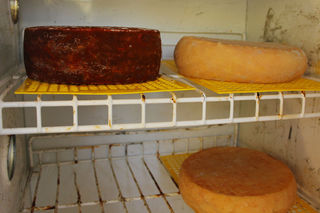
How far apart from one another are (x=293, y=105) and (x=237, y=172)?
0.87 ft

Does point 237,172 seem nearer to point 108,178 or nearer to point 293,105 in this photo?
point 293,105

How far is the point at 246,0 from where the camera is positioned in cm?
108

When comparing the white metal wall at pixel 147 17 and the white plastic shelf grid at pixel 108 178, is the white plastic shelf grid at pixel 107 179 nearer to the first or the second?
the white plastic shelf grid at pixel 108 178

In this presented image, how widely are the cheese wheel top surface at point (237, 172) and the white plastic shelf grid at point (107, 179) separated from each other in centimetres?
12

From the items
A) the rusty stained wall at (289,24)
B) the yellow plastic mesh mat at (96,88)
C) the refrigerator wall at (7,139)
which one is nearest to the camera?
the yellow plastic mesh mat at (96,88)

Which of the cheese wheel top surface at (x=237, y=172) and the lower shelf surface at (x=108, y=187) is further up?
the cheese wheel top surface at (x=237, y=172)

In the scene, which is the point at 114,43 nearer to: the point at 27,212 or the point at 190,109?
the point at 27,212

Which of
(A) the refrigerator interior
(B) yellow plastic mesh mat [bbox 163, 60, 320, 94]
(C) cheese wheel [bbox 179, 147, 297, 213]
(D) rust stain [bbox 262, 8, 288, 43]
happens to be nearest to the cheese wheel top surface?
(C) cheese wheel [bbox 179, 147, 297, 213]

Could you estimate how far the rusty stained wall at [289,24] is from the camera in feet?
2.58

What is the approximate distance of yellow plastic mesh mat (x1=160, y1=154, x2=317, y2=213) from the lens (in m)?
0.79

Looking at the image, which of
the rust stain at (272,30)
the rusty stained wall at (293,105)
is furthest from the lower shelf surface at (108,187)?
the rust stain at (272,30)

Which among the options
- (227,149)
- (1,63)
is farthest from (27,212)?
(227,149)

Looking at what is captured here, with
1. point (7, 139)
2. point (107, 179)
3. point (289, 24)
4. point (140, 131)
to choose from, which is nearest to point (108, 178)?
point (107, 179)

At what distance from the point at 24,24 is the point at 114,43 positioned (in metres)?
0.49
